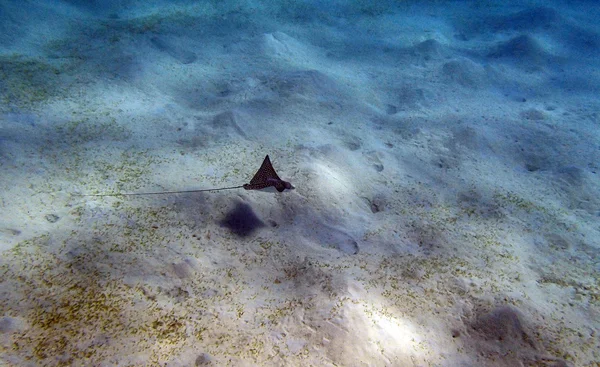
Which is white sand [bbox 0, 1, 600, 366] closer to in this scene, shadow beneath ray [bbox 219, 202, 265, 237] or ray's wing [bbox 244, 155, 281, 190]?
shadow beneath ray [bbox 219, 202, 265, 237]

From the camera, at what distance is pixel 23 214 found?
402cm

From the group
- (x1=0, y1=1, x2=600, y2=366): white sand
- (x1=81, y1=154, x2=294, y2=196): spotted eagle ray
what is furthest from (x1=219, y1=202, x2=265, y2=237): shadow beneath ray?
(x1=81, y1=154, x2=294, y2=196): spotted eagle ray

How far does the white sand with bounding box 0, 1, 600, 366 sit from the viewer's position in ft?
10.6

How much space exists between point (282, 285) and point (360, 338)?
3.39ft

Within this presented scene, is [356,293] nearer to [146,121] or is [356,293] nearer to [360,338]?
[360,338]

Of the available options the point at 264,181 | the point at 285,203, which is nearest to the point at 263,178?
the point at 264,181

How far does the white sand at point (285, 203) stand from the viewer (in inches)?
127

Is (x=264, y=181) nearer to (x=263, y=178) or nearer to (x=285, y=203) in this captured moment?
(x=263, y=178)

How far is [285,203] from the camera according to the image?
482 centimetres

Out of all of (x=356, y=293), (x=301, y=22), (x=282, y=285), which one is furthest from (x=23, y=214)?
(x=301, y=22)

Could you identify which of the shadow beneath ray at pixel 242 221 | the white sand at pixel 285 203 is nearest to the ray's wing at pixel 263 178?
the white sand at pixel 285 203

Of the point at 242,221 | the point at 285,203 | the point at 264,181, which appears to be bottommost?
the point at 242,221

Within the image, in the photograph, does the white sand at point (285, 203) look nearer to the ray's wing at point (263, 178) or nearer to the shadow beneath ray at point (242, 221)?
the shadow beneath ray at point (242, 221)

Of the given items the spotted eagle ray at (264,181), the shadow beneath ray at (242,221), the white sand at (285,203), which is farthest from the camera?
the spotted eagle ray at (264,181)
